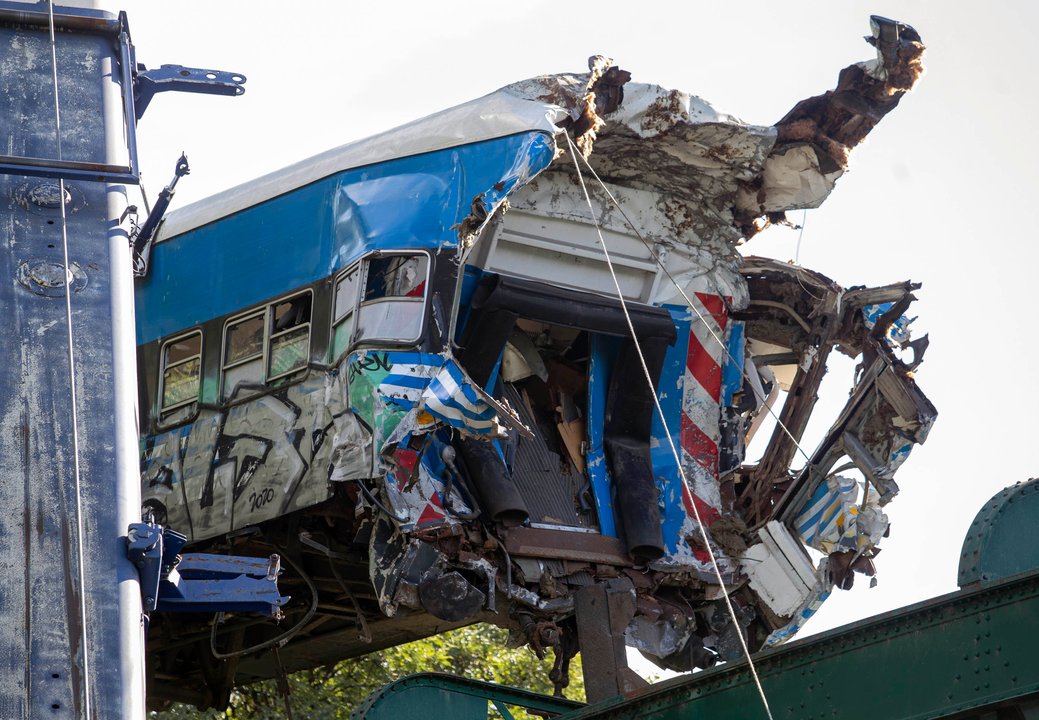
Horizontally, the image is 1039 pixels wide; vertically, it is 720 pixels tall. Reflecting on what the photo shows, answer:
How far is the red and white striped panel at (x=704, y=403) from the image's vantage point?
58.4ft

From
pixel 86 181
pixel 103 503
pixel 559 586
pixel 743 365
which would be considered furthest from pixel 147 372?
pixel 103 503

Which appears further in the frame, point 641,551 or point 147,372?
point 147,372

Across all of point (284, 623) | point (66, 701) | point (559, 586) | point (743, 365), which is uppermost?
point (66, 701)

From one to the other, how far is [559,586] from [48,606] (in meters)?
7.65

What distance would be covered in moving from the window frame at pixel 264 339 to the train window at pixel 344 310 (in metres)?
0.42

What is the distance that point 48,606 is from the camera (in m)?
9.11

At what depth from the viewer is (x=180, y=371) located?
1783cm

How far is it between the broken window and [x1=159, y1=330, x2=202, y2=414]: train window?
1.43ft

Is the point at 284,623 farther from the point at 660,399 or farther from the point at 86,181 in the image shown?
the point at 86,181

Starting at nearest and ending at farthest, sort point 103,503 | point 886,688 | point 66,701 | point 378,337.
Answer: point 66,701, point 103,503, point 886,688, point 378,337

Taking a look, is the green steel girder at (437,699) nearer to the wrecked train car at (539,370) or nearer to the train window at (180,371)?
the wrecked train car at (539,370)

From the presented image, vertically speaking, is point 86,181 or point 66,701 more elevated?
point 86,181

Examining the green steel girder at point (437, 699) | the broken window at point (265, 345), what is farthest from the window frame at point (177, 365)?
the green steel girder at point (437, 699)

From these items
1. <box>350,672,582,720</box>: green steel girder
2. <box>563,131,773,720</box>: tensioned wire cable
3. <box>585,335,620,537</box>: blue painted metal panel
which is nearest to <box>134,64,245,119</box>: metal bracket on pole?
<box>563,131,773,720</box>: tensioned wire cable
